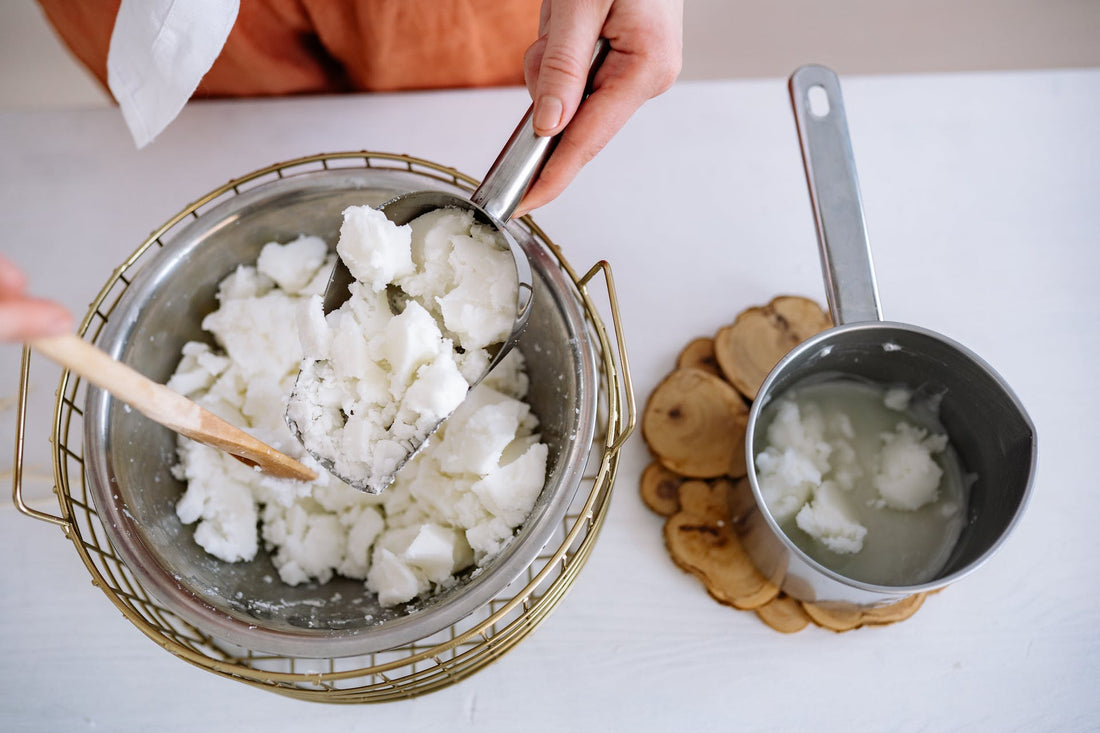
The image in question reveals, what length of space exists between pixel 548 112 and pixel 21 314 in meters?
0.40

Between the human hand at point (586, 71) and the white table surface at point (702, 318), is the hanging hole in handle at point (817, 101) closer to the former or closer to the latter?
the white table surface at point (702, 318)

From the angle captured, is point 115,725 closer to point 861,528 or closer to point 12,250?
point 12,250

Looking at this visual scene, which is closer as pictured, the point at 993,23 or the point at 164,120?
the point at 164,120

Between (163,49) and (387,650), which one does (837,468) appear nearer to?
(387,650)

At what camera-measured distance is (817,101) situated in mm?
855

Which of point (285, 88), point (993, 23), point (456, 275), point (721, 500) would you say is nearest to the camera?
point (456, 275)

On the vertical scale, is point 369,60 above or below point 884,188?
above

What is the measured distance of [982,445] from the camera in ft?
2.41

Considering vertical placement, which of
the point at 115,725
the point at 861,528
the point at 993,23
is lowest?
the point at 115,725

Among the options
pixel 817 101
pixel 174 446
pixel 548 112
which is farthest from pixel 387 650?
pixel 817 101

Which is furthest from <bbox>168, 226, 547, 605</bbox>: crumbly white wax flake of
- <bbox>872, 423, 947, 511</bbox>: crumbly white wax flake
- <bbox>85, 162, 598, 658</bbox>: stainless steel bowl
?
<bbox>872, 423, 947, 511</bbox>: crumbly white wax flake

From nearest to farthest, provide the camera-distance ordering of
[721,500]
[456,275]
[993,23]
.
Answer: [456,275] < [721,500] < [993,23]

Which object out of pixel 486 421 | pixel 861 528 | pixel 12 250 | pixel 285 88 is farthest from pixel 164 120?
pixel 861 528

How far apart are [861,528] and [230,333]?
69 centimetres
